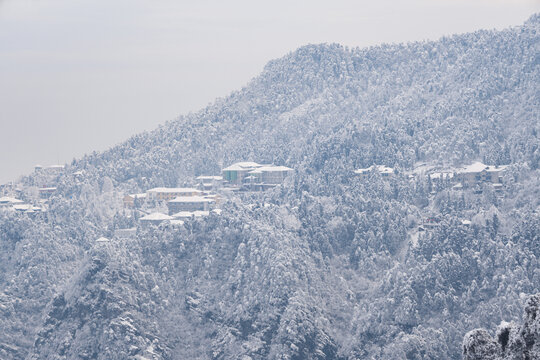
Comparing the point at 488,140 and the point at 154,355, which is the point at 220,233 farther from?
the point at 488,140

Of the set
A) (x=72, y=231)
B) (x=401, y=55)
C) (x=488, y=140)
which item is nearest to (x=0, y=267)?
(x=72, y=231)

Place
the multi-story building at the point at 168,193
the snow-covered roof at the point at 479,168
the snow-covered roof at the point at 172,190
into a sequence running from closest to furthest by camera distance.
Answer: the snow-covered roof at the point at 479,168, the multi-story building at the point at 168,193, the snow-covered roof at the point at 172,190

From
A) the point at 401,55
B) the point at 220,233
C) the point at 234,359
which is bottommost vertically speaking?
the point at 234,359

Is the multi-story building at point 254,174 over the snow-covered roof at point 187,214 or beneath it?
over

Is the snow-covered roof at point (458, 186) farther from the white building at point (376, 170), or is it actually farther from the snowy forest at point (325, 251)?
the white building at point (376, 170)

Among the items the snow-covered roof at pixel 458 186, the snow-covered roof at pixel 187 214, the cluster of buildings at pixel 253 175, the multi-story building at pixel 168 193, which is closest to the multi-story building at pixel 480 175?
the snow-covered roof at pixel 458 186

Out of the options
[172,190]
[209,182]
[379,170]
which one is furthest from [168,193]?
[379,170]

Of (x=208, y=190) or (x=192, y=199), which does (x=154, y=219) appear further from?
(x=208, y=190)

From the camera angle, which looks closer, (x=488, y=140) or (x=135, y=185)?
(x=488, y=140)

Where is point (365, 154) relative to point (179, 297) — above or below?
above
